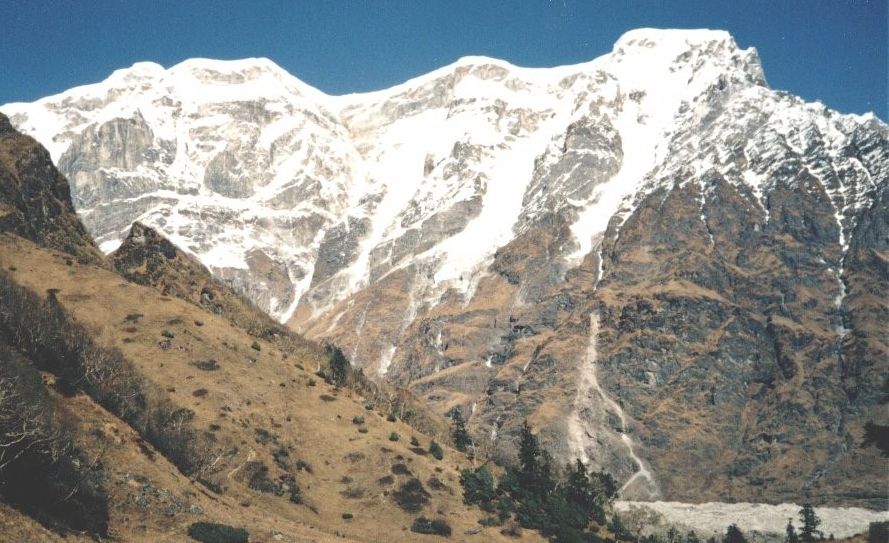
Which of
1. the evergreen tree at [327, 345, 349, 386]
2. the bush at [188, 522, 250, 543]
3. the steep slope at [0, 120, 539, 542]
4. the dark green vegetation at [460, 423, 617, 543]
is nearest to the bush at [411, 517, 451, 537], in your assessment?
the steep slope at [0, 120, 539, 542]

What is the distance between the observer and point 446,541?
97.6m

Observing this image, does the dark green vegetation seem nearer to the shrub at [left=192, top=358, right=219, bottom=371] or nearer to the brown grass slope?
the brown grass slope

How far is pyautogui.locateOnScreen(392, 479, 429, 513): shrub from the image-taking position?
106m

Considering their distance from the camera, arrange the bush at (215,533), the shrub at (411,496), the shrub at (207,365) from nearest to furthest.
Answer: the bush at (215,533), the shrub at (411,496), the shrub at (207,365)

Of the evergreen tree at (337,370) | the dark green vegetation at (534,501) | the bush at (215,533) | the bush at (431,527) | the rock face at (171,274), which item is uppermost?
the rock face at (171,274)

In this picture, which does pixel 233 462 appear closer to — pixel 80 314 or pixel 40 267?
pixel 80 314

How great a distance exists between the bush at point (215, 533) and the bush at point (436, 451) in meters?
66.6

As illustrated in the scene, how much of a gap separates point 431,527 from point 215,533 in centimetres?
4744

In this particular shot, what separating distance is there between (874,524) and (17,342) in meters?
62.4

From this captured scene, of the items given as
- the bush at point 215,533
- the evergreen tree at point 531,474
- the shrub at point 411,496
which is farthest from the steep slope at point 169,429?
the evergreen tree at point 531,474

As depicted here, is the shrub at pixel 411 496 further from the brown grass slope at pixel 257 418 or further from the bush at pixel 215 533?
the bush at pixel 215 533

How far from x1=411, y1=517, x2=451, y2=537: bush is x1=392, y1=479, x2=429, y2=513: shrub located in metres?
3.55

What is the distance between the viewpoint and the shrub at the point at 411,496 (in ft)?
349

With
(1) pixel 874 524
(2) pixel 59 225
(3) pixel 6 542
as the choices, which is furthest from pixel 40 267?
(1) pixel 874 524
